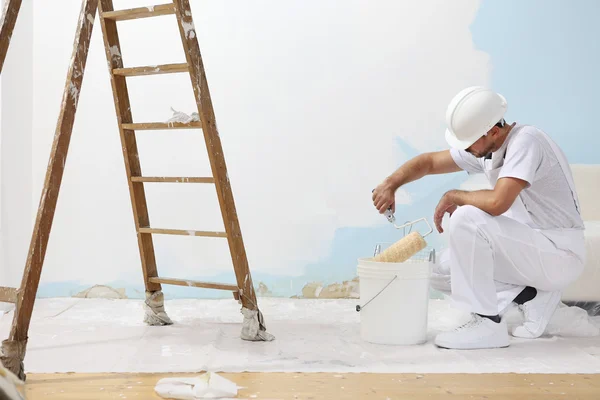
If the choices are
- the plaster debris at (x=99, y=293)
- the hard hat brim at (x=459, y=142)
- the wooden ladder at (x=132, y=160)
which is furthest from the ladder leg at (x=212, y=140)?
the plaster debris at (x=99, y=293)

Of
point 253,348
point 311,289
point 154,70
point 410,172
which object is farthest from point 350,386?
point 311,289

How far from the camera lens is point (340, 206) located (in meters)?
4.11

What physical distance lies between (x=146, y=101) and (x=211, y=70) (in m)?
0.43

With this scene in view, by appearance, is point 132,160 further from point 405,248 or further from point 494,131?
point 494,131

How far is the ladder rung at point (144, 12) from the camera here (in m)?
2.66

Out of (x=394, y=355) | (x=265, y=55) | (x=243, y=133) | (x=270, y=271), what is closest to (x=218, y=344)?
(x=394, y=355)

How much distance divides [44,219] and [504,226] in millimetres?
1745

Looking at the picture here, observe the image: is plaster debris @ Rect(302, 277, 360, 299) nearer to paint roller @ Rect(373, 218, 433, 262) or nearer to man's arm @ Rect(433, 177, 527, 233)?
paint roller @ Rect(373, 218, 433, 262)

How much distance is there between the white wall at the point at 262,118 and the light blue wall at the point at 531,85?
0.25ft

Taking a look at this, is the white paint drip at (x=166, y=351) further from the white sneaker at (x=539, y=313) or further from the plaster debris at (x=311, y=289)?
the plaster debris at (x=311, y=289)

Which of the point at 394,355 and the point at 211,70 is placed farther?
the point at 211,70

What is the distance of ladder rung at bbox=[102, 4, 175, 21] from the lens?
266cm

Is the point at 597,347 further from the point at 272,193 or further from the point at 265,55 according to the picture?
the point at 265,55

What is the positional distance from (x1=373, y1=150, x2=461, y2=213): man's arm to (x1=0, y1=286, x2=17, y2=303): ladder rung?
1467mm
